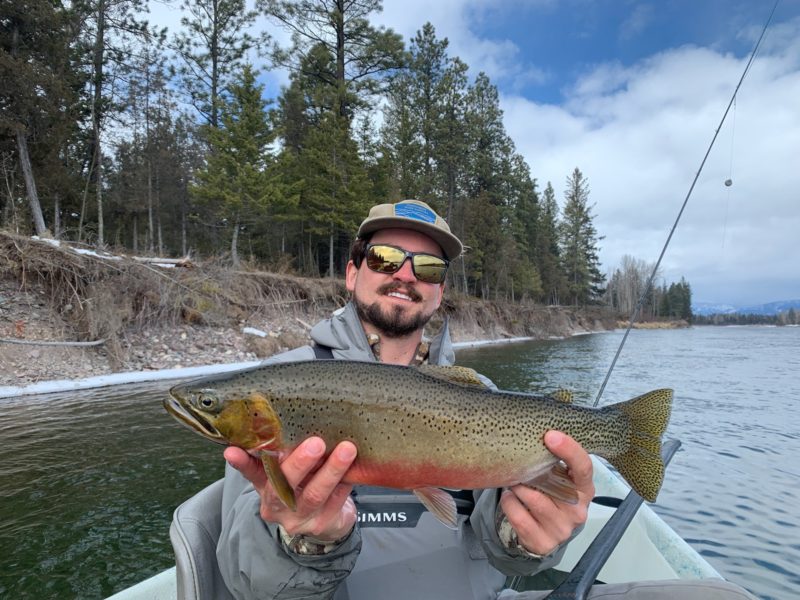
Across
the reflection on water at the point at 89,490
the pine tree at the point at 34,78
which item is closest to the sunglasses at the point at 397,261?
the reflection on water at the point at 89,490

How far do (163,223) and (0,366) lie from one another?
26.0 meters

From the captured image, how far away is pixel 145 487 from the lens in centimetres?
693

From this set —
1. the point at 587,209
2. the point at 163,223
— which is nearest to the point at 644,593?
the point at 163,223

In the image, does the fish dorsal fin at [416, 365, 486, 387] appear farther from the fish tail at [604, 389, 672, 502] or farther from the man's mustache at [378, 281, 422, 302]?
the man's mustache at [378, 281, 422, 302]

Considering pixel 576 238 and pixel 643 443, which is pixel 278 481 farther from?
pixel 576 238

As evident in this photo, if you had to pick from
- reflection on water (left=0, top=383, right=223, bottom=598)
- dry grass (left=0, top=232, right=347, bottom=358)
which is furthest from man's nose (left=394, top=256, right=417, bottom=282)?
dry grass (left=0, top=232, right=347, bottom=358)

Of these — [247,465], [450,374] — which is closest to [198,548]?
[247,465]

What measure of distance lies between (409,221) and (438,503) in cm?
179

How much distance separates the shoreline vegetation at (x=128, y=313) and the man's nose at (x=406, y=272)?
13.6 meters

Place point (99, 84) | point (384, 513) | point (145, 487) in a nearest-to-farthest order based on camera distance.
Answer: point (384, 513), point (145, 487), point (99, 84)

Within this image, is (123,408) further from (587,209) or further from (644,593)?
(587,209)

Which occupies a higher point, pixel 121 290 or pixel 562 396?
pixel 121 290

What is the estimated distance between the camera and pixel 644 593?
236 centimetres

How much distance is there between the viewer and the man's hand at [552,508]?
2.06 metres
